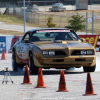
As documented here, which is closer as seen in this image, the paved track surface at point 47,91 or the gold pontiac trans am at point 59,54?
the paved track surface at point 47,91

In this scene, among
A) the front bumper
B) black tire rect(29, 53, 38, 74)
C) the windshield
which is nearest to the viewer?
the front bumper

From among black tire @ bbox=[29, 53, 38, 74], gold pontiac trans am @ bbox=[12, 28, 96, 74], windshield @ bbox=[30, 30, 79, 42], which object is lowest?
black tire @ bbox=[29, 53, 38, 74]

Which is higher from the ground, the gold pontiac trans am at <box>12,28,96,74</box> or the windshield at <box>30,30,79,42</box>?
the windshield at <box>30,30,79,42</box>

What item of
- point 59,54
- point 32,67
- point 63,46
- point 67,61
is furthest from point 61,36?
point 32,67

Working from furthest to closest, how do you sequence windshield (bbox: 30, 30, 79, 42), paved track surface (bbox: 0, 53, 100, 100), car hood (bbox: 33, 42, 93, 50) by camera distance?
1. windshield (bbox: 30, 30, 79, 42)
2. car hood (bbox: 33, 42, 93, 50)
3. paved track surface (bbox: 0, 53, 100, 100)

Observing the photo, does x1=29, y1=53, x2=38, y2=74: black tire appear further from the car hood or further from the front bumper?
the car hood

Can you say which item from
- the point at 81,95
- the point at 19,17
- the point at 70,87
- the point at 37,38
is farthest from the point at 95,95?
the point at 19,17

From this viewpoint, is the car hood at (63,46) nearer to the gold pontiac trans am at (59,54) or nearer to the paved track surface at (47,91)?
the gold pontiac trans am at (59,54)

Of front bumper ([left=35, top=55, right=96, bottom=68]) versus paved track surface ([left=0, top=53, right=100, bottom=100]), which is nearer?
paved track surface ([left=0, top=53, right=100, bottom=100])

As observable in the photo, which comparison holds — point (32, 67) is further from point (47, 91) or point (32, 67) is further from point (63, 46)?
point (47, 91)

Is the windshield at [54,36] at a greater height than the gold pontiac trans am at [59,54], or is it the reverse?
the windshield at [54,36]

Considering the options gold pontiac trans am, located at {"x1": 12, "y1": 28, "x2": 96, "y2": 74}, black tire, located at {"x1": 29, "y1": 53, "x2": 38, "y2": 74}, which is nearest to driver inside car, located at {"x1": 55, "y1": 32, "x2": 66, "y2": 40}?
gold pontiac trans am, located at {"x1": 12, "y1": 28, "x2": 96, "y2": 74}

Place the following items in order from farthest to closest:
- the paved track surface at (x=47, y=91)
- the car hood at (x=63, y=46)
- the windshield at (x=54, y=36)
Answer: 1. the windshield at (x=54, y=36)
2. the car hood at (x=63, y=46)
3. the paved track surface at (x=47, y=91)

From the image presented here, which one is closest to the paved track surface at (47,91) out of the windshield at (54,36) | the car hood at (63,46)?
the car hood at (63,46)
